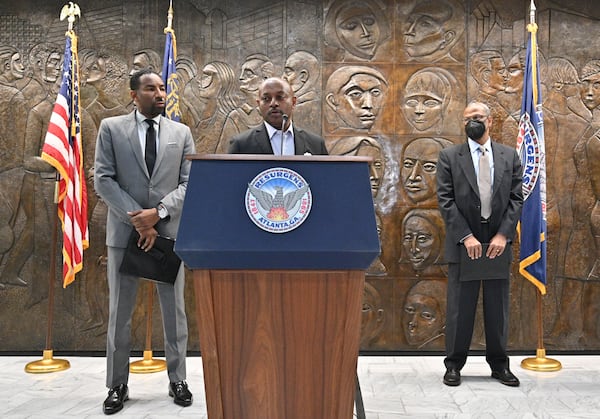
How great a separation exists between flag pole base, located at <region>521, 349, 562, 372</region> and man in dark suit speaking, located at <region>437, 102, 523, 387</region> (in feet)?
1.65

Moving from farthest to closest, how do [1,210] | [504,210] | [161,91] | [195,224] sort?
[1,210]
[504,210]
[161,91]
[195,224]

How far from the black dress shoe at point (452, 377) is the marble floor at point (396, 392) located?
5cm

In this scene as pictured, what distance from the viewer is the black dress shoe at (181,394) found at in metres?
3.21

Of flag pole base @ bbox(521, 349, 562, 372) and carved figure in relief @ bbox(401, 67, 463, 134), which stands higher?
carved figure in relief @ bbox(401, 67, 463, 134)

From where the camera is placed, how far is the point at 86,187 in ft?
15.5

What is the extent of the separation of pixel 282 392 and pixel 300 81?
326 cm

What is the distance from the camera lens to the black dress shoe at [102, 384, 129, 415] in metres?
3.06

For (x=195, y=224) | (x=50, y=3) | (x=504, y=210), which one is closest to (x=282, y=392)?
(x=195, y=224)

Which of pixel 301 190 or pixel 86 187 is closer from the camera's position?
pixel 301 190

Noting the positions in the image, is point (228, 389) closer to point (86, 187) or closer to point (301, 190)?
point (301, 190)

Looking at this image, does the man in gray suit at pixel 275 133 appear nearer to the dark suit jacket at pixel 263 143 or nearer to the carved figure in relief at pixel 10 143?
the dark suit jacket at pixel 263 143

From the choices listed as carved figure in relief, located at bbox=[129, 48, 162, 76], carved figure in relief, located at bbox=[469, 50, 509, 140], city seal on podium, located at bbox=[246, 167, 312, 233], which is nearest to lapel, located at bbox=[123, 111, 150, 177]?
city seal on podium, located at bbox=[246, 167, 312, 233]

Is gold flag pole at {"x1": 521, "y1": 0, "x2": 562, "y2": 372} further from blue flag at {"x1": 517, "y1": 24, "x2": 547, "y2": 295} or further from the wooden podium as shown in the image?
the wooden podium

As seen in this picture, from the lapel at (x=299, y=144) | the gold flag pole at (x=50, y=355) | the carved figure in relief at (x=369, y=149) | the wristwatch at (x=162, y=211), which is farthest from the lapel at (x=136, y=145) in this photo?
the carved figure in relief at (x=369, y=149)
